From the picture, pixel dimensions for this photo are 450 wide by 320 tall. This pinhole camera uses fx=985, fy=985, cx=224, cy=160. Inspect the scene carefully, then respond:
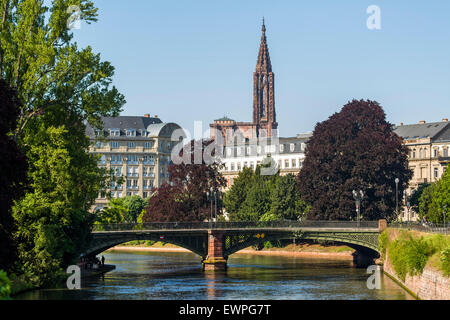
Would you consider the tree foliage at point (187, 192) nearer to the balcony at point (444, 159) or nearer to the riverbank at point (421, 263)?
the riverbank at point (421, 263)

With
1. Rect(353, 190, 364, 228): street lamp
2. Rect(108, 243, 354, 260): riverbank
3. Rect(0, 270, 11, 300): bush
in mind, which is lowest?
Rect(108, 243, 354, 260): riverbank

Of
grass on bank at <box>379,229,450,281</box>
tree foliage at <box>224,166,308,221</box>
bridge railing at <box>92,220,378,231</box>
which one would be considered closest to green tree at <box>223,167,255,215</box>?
tree foliage at <box>224,166,308,221</box>

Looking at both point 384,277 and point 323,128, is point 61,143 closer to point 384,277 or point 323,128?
point 384,277

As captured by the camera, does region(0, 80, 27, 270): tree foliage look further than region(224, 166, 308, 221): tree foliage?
No

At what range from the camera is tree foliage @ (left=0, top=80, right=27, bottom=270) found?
5681 cm

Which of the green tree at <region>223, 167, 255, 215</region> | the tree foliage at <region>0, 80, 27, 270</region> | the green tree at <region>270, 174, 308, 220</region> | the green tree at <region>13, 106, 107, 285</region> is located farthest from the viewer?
the green tree at <region>223, 167, 255, 215</region>

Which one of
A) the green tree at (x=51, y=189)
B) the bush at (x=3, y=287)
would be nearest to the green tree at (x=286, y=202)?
the green tree at (x=51, y=189)

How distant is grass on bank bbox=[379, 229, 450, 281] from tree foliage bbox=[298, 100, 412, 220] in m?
31.6

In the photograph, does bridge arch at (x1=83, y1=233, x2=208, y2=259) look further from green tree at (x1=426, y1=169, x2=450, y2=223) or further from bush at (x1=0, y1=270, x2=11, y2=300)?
bush at (x1=0, y1=270, x2=11, y2=300)

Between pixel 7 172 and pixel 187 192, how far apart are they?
270 ft

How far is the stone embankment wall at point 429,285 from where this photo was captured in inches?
2479

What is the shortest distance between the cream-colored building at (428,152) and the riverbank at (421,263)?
80.3 metres
